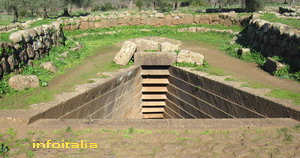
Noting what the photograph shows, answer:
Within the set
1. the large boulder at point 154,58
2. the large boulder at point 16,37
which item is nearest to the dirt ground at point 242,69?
the large boulder at point 154,58

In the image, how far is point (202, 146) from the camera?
18.4 ft

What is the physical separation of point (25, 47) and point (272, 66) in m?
9.08

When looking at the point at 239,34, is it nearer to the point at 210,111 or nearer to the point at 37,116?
the point at 210,111

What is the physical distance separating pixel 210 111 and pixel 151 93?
4252 millimetres

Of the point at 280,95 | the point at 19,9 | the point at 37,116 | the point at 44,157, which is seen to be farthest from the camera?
the point at 19,9

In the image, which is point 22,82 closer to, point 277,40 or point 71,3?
point 277,40

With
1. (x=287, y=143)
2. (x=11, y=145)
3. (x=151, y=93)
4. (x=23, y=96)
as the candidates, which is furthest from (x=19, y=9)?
(x=287, y=143)

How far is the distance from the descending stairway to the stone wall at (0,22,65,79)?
4487 millimetres

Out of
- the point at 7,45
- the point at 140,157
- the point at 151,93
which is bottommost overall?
the point at 151,93

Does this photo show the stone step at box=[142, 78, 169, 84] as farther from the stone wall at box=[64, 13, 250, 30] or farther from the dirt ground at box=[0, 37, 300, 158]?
the stone wall at box=[64, 13, 250, 30]

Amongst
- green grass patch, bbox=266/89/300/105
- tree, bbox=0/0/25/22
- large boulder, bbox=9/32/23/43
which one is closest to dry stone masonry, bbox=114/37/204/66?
large boulder, bbox=9/32/23/43

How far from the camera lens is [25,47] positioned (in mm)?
10266

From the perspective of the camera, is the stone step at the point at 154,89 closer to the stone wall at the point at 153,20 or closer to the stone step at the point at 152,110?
the stone step at the point at 152,110

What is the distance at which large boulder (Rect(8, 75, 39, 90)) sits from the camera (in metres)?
8.38
